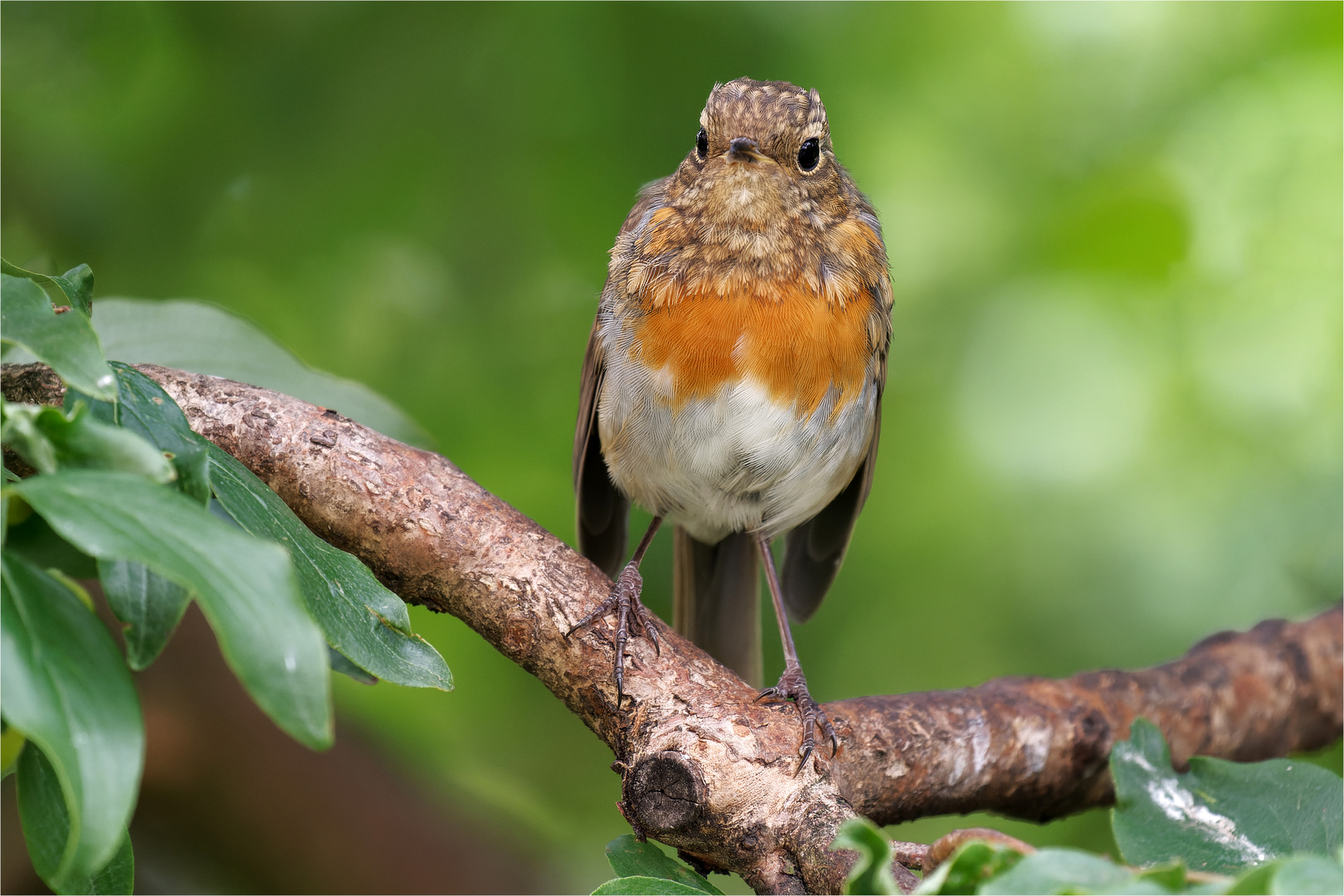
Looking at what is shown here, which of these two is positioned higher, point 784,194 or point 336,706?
point 784,194

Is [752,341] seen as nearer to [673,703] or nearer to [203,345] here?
[673,703]

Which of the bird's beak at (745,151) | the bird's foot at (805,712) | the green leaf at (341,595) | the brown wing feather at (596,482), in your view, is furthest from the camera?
the brown wing feather at (596,482)

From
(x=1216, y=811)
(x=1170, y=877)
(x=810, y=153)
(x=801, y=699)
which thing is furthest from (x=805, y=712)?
(x=810, y=153)

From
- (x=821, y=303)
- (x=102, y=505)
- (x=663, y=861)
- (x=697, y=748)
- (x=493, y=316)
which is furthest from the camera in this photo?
(x=493, y=316)

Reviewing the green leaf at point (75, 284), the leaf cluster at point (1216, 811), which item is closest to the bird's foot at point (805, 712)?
the leaf cluster at point (1216, 811)

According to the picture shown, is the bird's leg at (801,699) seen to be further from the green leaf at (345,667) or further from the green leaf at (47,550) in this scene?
the green leaf at (47,550)

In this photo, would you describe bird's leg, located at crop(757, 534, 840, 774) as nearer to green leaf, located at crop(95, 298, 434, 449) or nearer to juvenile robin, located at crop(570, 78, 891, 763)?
juvenile robin, located at crop(570, 78, 891, 763)

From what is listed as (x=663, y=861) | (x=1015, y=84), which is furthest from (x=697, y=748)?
(x=1015, y=84)

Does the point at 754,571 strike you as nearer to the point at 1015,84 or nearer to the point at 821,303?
the point at 821,303
